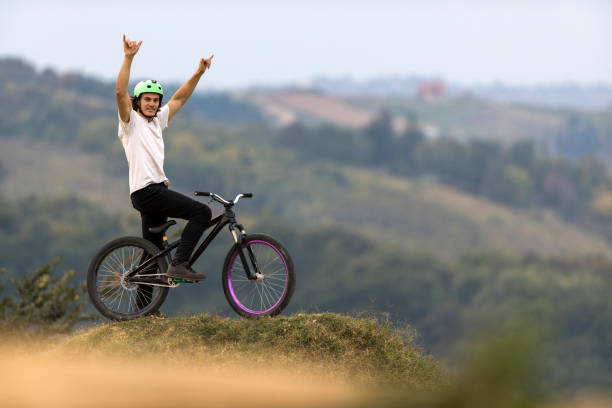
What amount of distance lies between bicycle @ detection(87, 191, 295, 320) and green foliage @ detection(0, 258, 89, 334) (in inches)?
341

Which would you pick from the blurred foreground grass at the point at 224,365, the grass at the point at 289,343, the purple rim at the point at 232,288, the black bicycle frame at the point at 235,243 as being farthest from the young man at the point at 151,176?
the blurred foreground grass at the point at 224,365

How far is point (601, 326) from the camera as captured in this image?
118 metres

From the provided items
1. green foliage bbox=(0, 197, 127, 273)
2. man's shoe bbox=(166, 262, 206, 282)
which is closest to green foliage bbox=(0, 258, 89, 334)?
man's shoe bbox=(166, 262, 206, 282)

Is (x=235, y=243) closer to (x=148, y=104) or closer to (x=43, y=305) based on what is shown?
(x=148, y=104)

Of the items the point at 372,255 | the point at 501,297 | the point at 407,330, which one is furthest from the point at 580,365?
the point at 407,330

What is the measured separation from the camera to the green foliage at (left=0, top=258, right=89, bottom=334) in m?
18.7

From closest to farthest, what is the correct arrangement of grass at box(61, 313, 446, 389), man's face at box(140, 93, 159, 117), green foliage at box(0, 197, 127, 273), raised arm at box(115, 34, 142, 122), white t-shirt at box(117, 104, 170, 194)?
1. grass at box(61, 313, 446, 389)
2. raised arm at box(115, 34, 142, 122)
3. white t-shirt at box(117, 104, 170, 194)
4. man's face at box(140, 93, 159, 117)
5. green foliage at box(0, 197, 127, 273)

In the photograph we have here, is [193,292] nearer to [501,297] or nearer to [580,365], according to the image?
[501,297]

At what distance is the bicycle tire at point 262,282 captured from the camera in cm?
975

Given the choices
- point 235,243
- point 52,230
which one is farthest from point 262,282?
point 52,230

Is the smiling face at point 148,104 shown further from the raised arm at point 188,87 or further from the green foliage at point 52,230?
the green foliage at point 52,230

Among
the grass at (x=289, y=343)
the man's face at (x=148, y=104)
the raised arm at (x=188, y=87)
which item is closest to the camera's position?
the grass at (x=289, y=343)

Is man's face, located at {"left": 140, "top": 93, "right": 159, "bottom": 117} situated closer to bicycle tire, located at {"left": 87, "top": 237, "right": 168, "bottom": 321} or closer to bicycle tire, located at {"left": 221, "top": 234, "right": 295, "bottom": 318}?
bicycle tire, located at {"left": 87, "top": 237, "right": 168, "bottom": 321}

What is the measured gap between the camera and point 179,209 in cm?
952
